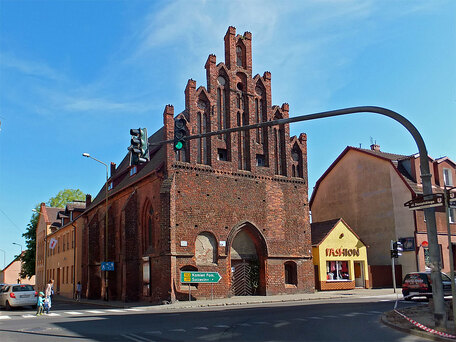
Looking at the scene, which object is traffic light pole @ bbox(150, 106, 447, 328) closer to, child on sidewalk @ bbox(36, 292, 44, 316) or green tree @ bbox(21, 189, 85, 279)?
child on sidewalk @ bbox(36, 292, 44, 316)

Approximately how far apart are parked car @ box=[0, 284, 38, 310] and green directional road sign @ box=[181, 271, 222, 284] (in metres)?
8.56

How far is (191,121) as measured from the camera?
96.8ft

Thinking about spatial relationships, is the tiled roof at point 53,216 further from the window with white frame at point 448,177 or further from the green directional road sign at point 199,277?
the window with white frame at point 448,177

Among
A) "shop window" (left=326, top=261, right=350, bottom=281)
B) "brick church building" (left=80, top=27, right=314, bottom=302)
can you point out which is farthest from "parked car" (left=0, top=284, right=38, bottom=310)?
"shop window" (left=326, top=261, right=350, bottom=281)

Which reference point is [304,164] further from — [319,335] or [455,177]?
[319,335]

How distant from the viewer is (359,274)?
123 ft

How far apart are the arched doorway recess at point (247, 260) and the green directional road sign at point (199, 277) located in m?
2.89

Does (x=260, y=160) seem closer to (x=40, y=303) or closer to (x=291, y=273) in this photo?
(x=291, y=273)

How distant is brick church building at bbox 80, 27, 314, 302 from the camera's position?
1109 inches

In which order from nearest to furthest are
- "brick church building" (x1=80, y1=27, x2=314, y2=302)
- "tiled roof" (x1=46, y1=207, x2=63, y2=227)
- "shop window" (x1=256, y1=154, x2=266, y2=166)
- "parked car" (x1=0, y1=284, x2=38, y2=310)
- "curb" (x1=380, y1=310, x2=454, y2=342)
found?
"curb" (x1=380, y1=310, x2=454, y2=342)
"parked car" (x1=0, y1=284, x2=38, y2=310)
"brick church building" (x1=80, y1=27, x2=314, y2=302)
"shop window" (x1=256, y1=154, x2=266, y2=166)
"tiled roof" (x1=46, y1=207, x2=63, y2=227)

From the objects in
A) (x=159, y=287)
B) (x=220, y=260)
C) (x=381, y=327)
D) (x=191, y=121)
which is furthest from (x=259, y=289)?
(x=381, y=327)

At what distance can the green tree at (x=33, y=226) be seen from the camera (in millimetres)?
69812

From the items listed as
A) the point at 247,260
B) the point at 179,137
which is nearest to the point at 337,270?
the point at 247,260

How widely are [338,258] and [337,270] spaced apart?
913mm
